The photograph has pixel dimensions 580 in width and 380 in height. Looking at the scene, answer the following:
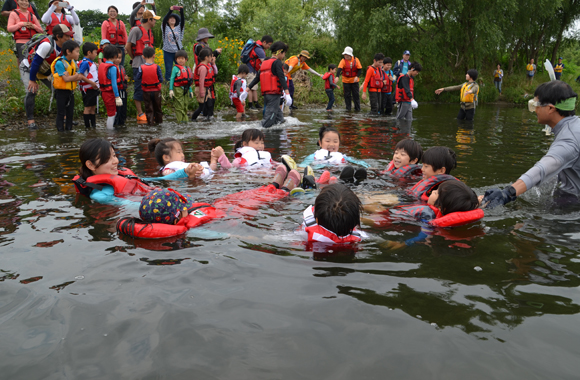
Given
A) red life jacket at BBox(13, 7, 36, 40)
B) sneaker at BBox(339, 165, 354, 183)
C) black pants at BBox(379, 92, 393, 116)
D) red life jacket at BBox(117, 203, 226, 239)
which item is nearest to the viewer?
red life jacket at BBox(117, 203, 226, 239)

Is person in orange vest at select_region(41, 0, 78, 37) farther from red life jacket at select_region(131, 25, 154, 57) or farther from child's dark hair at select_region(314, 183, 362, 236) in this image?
child's dark hair at select_region(314, 183, 362, 236)

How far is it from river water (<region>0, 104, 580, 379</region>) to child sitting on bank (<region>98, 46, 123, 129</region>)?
5775mm

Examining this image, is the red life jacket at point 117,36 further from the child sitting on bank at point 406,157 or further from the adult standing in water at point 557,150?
the adult standing in water at point 557,150

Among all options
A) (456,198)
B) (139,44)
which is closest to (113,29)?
(139,44)

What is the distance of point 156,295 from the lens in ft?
9.05

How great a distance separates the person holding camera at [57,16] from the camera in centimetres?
994

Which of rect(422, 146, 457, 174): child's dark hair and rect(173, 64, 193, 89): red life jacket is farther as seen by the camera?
rect(173, 64, 193, 89): red life jacket

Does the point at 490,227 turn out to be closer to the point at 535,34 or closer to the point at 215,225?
the point at 215,225

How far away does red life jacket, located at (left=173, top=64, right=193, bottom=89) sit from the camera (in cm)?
1127

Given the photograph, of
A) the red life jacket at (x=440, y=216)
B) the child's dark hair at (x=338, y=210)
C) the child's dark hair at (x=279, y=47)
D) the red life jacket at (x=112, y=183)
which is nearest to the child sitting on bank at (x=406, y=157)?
the red life jacket at (x=440, y=216)

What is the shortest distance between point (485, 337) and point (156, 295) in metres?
1.95

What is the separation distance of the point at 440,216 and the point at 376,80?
11751 millimetres

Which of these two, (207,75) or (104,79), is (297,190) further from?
(207,75)

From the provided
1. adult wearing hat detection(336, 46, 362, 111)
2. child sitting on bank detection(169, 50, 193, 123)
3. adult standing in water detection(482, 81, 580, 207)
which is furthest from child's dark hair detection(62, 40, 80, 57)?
adult wearing hat detection(336, 46, 362, 111)
